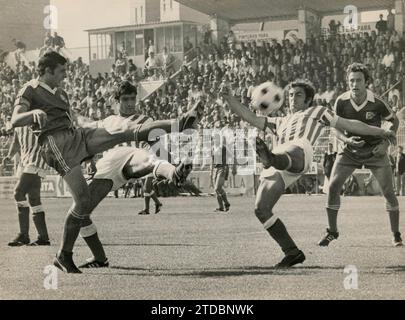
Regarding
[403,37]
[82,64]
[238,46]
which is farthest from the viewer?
[238,46]

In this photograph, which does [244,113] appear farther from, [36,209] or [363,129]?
[36,209]

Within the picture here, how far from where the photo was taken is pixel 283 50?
20.3 m

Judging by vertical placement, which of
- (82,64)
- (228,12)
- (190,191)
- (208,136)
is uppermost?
(228,12)

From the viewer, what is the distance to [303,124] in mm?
7703

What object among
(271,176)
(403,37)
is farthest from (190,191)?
(271,176)

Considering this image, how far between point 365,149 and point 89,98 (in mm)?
10222

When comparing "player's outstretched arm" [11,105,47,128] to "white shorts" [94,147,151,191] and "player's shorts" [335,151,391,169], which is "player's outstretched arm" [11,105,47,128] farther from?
"player's shorts" [335,151,391,169]

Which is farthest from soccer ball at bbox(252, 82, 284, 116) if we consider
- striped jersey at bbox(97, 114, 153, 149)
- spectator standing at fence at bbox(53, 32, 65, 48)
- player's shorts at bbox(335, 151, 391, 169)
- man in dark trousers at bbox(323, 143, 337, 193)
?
man in dark trousers at bbox(323, 143, 337, 193)

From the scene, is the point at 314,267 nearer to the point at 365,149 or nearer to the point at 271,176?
the point at 271,176

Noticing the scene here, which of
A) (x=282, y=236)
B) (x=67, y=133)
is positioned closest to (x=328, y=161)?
(x=282, y=236)

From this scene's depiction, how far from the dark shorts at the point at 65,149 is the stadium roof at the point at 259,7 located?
12.2 metres

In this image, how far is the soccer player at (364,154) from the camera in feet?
29.5

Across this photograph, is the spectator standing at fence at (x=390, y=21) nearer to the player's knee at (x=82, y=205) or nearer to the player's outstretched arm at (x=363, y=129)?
the player's outstretched arm at (x=363, y=129)

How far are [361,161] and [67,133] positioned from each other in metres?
3.64
